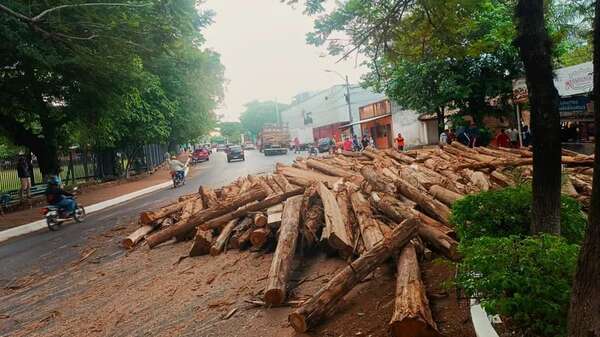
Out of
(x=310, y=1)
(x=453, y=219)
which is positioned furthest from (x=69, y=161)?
(x=453, y=219)

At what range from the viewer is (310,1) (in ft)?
18.7

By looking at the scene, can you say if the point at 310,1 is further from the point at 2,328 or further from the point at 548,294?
the point at 2,328

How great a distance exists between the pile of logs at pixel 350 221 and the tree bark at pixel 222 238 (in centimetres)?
2

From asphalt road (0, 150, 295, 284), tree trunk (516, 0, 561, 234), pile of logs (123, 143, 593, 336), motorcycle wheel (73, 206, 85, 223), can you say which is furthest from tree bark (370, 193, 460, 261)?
motorcycle wheel (73, 206, 85, 223)

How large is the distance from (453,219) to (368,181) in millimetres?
4210

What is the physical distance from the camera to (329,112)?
6681 centimetres

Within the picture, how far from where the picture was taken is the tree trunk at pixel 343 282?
4184mm

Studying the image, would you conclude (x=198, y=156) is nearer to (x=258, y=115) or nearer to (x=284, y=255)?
(x=284, y=255)

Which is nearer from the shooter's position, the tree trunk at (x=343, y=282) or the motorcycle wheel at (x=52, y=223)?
the tree trunk at (x=343, y=282)

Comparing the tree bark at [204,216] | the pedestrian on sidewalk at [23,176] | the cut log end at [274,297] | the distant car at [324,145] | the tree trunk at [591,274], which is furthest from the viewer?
the distant car at [324,145]

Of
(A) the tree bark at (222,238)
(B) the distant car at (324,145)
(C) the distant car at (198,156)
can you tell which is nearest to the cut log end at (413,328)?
(A) the tree bark at (222,238)

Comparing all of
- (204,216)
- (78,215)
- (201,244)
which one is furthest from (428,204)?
(78,215)

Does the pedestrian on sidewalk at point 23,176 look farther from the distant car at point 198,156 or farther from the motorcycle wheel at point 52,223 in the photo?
the distant car at point 198,156

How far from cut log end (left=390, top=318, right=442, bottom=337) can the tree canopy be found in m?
9.83
